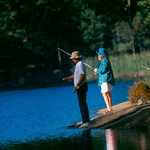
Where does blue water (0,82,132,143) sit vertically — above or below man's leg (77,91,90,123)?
below

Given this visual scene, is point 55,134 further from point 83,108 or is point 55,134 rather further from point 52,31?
point 52,31

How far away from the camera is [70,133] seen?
1867cm

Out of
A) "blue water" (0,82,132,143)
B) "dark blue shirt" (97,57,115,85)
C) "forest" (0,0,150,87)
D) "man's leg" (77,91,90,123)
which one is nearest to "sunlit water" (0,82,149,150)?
"blue water" (0,82,132,143)

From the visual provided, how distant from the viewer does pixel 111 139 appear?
16469 millimetres

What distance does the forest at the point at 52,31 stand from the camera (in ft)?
216

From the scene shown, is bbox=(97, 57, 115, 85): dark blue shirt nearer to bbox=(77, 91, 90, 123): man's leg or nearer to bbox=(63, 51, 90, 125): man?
bbox=(63, 51, 90, 125): man

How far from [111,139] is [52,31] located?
189 ft

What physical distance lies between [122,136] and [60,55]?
170ft

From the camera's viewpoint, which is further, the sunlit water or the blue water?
the blue water

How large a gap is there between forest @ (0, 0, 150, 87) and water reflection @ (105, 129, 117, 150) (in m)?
42.2

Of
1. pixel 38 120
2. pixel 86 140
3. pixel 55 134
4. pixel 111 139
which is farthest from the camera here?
pixel 38 120

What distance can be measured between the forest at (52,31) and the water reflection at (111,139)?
42162 millimetres

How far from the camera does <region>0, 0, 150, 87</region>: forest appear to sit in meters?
65.7

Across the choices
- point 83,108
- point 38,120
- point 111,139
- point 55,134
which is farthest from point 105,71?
point 111,139
